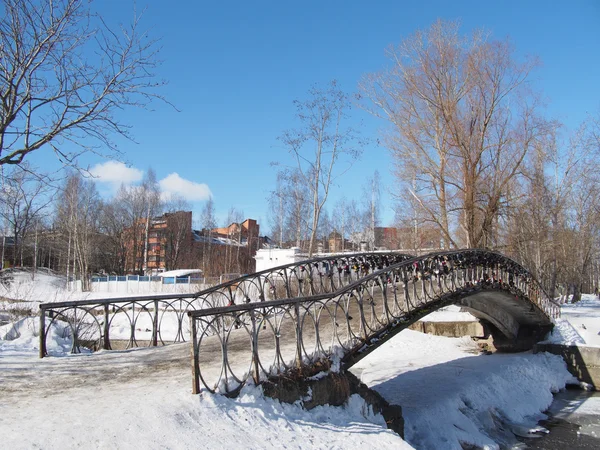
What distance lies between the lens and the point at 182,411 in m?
5.08

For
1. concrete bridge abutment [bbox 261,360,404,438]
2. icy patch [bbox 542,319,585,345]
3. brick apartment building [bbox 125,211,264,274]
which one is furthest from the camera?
brick apartment building [bbox 125,211,264,274]

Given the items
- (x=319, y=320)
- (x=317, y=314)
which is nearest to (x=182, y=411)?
(x=317, y=314)

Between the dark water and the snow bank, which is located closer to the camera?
the snow bank

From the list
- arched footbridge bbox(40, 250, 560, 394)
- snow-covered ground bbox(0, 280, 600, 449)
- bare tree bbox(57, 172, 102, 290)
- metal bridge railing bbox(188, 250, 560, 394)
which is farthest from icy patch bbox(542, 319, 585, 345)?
bare tree bbox(57, 172, 102, 290)

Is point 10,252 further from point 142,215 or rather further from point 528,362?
point 528,362

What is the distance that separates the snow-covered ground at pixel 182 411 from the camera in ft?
15.1

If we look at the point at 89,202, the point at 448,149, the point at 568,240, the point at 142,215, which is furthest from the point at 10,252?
the point at 568,240

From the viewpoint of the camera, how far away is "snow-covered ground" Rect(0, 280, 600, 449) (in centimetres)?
459

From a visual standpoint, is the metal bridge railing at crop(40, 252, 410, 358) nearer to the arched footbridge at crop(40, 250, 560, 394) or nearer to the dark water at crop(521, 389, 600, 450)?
the arched footbridge at crop(40, 250, 560, 394)

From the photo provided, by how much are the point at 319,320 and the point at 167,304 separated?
3.67 metres

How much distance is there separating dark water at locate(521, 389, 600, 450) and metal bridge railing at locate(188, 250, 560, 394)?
3290mm

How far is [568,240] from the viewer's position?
28359 mm

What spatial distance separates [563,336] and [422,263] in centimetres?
989

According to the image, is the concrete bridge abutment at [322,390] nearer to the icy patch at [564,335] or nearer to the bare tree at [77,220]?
the icy patch at [564,335]
